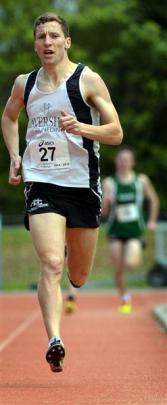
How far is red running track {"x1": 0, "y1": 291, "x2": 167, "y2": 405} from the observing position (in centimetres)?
717

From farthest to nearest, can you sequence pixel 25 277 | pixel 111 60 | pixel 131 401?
pixel 111 60 → pixel 25 277 → pixel 131 401

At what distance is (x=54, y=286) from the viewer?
7.54m

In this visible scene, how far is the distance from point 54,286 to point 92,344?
3.59 metres

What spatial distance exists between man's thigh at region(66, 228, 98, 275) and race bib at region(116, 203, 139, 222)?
782 cm

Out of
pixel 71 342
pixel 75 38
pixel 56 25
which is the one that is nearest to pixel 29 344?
pixel 71 342

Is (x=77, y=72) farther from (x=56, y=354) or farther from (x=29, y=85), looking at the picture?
(x=56, y=354)

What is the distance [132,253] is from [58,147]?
7875mm

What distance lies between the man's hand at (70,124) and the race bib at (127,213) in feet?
28.4

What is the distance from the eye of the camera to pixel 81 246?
804cm

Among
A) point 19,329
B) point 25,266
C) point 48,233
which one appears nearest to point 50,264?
point 48,233

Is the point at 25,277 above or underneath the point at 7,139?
underneath

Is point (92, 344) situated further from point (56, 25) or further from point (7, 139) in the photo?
point (56, 25)

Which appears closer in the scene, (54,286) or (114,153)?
(54,286)

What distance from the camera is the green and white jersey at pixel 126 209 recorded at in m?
15.9
